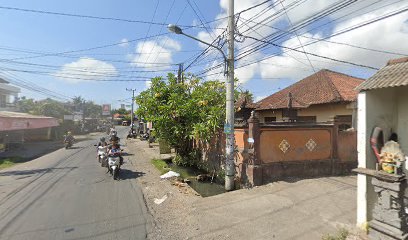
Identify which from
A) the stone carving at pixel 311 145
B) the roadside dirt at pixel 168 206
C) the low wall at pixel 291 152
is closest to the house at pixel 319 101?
the low wall at pixel 291 152

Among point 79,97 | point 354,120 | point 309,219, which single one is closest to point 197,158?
point 354,120

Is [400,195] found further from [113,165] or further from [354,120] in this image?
[113,165]

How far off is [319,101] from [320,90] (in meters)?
1.86

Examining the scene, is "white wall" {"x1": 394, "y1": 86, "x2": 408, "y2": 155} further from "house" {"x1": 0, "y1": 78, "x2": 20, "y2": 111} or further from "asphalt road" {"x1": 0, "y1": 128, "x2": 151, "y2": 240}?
"house" {"x1": 0, "y1": 78, "x2": 20, "y2": 111}

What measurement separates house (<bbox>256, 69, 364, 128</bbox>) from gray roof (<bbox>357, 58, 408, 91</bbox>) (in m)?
6.93

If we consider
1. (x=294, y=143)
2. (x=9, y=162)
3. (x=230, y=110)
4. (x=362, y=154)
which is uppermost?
(x=230, y=110)

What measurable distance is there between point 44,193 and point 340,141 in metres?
10.9

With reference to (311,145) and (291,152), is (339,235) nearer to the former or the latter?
(291,152)

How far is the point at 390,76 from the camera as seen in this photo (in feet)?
17.5

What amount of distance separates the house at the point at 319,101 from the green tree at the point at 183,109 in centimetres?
477

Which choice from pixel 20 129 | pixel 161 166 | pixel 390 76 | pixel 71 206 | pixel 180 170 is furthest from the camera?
pixel 20 129

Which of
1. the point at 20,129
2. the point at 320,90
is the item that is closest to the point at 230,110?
the point at 320,90

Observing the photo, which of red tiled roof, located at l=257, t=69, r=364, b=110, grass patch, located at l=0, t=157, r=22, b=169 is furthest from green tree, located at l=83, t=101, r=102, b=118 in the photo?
red tiled roof, located at l=257, t=69, r=364, b=110

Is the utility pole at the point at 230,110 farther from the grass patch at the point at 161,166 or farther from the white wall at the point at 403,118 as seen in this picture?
the white wall at the point at 403,118
